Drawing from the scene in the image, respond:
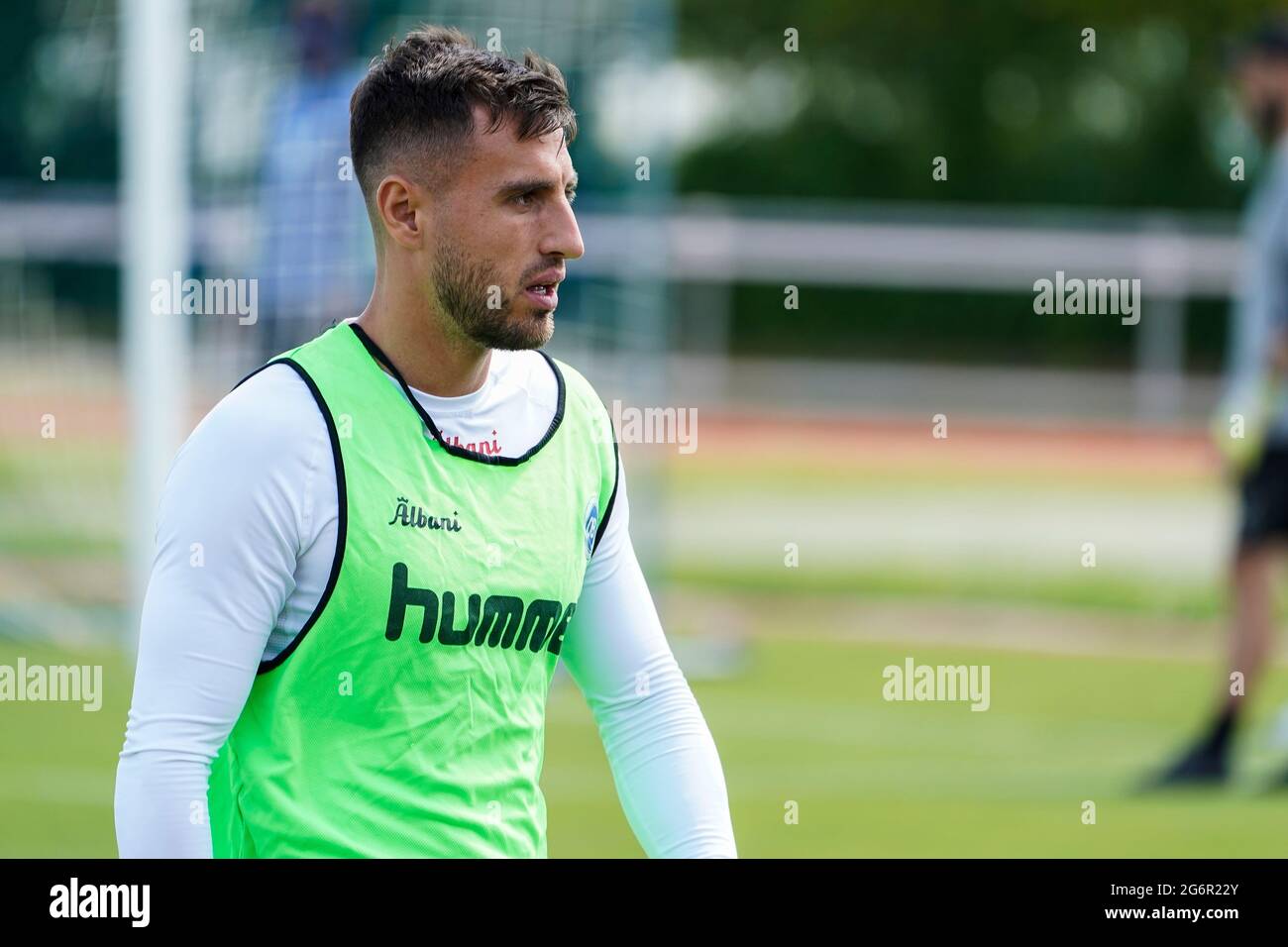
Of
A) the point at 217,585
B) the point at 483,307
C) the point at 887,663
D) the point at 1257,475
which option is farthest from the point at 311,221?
the point at 217,585

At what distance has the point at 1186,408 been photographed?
838 inches

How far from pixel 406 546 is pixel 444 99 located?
0.65 metres

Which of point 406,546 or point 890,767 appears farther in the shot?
point 890,767

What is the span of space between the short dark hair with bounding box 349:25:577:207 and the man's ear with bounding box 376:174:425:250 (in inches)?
1.1

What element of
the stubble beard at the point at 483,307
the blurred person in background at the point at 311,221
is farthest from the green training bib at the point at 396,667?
the blurred person in background at the point at 311,221

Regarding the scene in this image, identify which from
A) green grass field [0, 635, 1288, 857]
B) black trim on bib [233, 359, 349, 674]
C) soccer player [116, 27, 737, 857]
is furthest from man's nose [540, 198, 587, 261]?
green grass field [0, 635, 1288, 857]

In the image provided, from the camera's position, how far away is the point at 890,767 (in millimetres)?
7918

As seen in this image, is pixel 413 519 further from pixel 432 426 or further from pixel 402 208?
pixel 402 208

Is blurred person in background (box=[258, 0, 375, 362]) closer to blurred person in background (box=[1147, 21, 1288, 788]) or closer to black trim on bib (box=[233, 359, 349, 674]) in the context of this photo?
blurred person in background (box=[1147, 21, 1288, 788])

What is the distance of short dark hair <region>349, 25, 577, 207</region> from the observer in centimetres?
287

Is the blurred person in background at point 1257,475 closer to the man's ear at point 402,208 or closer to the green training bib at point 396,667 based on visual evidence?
the green training bib at point 396,667

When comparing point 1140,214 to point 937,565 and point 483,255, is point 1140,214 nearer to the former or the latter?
point 937,565

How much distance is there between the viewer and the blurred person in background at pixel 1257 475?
7.42m
